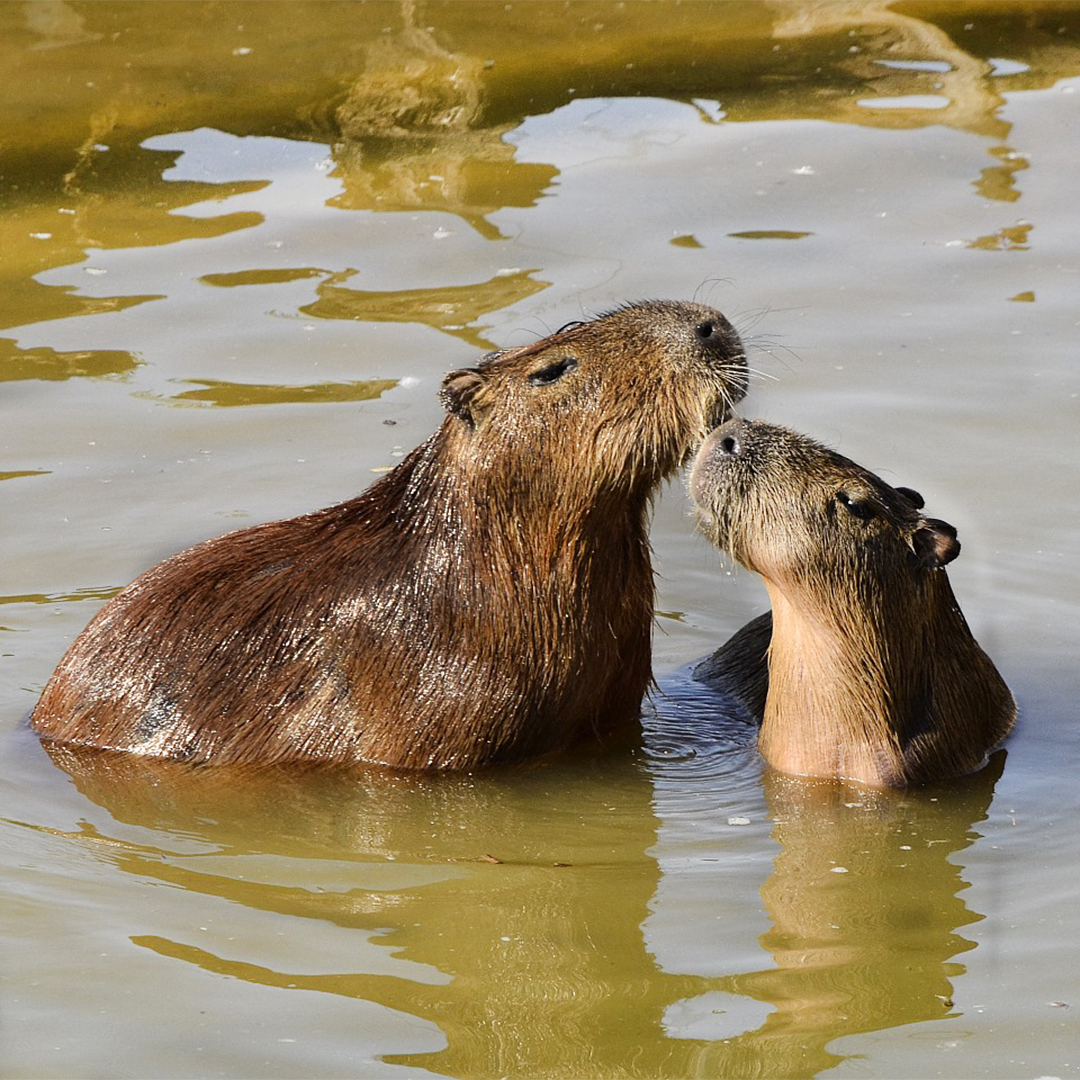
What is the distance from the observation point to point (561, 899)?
18.5 feet

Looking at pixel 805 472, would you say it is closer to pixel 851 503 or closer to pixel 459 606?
pixel 851 503

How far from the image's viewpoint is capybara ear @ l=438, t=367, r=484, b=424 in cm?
628

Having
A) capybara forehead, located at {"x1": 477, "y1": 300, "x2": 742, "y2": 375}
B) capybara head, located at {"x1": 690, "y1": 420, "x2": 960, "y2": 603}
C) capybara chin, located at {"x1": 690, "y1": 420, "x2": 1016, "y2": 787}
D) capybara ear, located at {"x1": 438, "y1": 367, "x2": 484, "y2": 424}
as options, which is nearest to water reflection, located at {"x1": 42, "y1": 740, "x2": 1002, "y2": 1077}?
capybara chin, located at {"x1": 690, "y1": 420, "x2": 1016, "y2": 787}

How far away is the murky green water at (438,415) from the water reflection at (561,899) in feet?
0.05

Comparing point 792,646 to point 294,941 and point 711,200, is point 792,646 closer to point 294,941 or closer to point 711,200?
point 294,941

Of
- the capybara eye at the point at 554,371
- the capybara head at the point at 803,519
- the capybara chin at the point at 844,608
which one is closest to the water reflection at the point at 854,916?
the capybara chin at the point at 844,608

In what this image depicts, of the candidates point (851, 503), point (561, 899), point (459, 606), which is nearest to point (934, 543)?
point (851, 503)

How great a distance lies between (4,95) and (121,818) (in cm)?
913

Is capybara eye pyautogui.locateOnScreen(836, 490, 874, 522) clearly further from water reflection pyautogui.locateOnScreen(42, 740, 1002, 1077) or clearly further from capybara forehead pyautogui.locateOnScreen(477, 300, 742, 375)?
water reflection pyautogui.locateOnScreen(42, 740, 1002, 1077)

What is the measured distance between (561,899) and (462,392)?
5.37 ft

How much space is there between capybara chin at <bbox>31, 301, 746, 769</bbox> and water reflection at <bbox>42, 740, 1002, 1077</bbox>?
155 mm

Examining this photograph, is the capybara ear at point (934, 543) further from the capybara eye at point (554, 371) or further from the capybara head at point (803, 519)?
→ the capybara eye at point (554, 371)

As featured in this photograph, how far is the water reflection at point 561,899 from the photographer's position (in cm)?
483

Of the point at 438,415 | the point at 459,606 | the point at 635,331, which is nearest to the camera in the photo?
the point at 635,331
